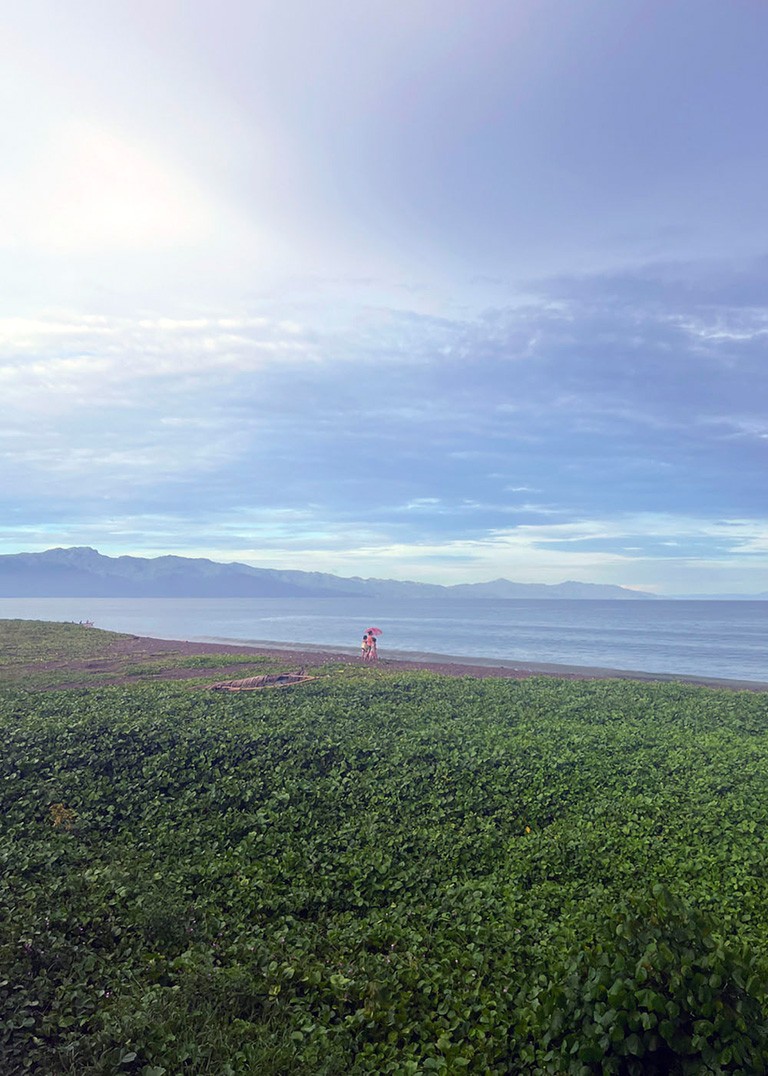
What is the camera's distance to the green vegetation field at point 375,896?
7102 millimetres

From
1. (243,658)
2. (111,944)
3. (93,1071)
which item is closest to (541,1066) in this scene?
(93,1071)

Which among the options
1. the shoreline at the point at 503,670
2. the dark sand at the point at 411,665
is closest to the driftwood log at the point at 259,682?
the dark sand at the point at 411,665

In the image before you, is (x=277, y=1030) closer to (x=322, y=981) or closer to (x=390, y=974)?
(x=322, y=981)

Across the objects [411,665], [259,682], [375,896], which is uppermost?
[411,665]

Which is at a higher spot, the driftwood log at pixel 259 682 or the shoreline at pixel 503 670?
the shoreline at pixel 503 670

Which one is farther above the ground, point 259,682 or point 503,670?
point 503,670

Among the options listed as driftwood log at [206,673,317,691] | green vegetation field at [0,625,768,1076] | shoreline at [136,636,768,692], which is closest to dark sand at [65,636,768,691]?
shoreline at [136,636,768,692]

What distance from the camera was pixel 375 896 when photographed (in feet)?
38.0

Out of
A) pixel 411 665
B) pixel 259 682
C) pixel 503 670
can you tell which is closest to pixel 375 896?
pixel 259 682

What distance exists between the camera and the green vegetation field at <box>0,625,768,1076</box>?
7.10 m

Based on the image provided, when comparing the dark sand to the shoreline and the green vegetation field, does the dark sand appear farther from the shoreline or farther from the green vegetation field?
the green vegetation field

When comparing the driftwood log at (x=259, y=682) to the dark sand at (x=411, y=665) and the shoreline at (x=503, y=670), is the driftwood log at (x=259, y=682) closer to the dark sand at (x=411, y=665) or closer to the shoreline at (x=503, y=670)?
the dark sand at (x=411, y=665)

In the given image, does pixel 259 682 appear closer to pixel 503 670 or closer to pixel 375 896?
pixel 503 670

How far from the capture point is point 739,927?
405 inches
